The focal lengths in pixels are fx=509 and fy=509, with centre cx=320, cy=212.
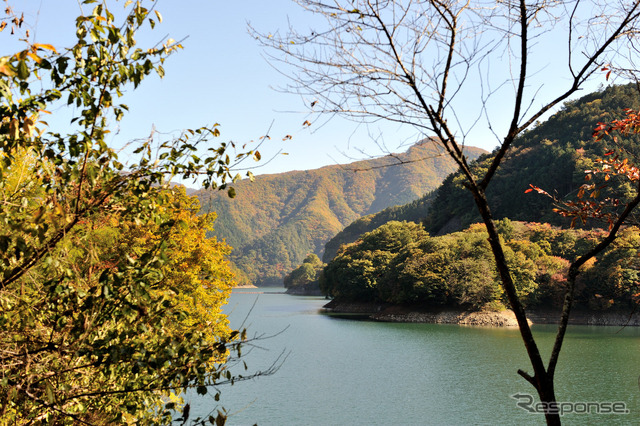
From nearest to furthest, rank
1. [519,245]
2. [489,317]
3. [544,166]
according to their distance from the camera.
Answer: [489,317]
[519,245]
[544,166]

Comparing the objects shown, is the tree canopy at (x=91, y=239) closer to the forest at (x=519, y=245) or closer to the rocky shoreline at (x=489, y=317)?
the forest at (x=519, y=245)

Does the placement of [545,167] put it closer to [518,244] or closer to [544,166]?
[544,166]

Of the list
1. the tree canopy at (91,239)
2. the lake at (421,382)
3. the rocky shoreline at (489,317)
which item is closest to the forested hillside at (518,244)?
the rocky shoreline at (489,317)

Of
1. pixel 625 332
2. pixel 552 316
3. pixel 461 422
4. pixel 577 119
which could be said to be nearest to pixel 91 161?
pixel 461 422

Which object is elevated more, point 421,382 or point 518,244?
point 518,244

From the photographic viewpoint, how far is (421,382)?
21.8 metres

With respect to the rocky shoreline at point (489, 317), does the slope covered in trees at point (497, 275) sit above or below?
above

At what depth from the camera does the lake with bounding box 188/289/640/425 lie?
54.2 ft

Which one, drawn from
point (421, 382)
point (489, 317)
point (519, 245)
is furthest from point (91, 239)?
point (519, 245)

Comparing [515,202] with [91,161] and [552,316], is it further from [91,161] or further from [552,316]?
[91,161]

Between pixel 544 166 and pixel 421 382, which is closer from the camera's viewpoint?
pixel 421 382

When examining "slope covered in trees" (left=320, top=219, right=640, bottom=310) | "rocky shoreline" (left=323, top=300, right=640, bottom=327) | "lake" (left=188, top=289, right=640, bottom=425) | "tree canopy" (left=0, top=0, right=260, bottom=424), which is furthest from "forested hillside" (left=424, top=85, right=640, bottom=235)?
"tree canopy" (left=0, top=0, right=260, bottom=424)

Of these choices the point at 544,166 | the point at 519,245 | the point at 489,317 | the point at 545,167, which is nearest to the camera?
the point at 489,317

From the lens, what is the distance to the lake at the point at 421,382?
54.2 feet
